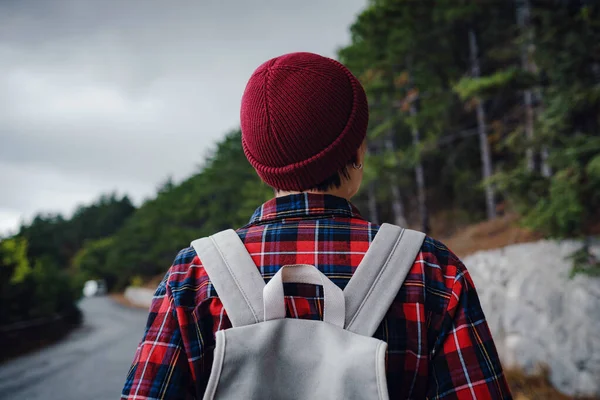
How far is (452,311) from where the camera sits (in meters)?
0.89

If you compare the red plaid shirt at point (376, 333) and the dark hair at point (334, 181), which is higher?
the dark hair at point (334, 181)

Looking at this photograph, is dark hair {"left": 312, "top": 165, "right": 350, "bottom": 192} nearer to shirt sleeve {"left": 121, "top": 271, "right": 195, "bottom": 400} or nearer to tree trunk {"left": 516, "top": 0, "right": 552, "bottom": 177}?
shirt sleeve {"left": 121, "top": 271, "right": 195, "bottom": 400}

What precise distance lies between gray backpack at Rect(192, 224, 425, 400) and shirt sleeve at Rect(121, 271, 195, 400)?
0.34 ft

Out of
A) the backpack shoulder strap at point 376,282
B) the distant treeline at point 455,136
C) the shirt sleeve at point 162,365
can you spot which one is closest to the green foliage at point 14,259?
the distant treeline at point 455,136

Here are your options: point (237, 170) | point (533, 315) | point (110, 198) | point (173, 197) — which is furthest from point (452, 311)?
point (110, 198)

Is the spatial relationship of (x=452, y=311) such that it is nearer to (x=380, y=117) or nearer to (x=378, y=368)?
(x=378, y=368)

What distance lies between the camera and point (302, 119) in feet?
3.04

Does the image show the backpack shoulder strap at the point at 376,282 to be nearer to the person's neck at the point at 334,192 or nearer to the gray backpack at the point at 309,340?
the gray backpack at the point at 309,340

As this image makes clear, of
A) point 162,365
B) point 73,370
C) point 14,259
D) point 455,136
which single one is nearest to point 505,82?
point 455,136

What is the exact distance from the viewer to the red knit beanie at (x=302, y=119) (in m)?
0.94

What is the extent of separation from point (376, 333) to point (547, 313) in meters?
6.01

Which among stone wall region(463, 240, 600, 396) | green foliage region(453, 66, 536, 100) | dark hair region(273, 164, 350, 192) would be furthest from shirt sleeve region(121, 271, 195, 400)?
green foliage region(453, 66, 536, 100)

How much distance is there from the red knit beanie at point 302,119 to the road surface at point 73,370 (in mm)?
5669

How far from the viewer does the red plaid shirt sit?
875mm
